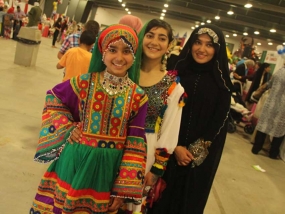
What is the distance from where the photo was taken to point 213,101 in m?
2.16

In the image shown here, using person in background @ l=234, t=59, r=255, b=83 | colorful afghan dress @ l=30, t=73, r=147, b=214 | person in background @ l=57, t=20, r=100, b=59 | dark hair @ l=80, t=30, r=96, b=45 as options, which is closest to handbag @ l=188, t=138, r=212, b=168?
colorful afghan dress @ l=30, t=73, r=147, b=214

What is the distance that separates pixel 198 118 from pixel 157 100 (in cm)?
46

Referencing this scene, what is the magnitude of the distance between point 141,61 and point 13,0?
14.3 m

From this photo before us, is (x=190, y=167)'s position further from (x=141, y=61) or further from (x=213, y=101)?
(x=141, y=61)

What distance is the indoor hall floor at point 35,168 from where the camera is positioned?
9.25 feet

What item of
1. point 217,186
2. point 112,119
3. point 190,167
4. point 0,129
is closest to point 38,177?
point 0,129

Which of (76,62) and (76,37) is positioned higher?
(76,37)

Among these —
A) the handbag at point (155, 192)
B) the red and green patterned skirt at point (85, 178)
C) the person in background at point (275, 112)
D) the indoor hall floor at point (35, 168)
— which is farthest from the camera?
the person in background at point (275, 112)

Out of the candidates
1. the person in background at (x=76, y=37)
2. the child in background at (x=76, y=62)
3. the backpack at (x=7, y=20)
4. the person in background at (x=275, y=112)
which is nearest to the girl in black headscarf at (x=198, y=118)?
the child in background at (x=76, y=62)

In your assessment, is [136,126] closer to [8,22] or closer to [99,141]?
[99,141]

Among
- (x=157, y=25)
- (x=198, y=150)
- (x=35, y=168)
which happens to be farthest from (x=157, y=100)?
(x=35, y=168)

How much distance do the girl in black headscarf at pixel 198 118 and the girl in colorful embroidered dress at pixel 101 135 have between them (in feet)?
2.16

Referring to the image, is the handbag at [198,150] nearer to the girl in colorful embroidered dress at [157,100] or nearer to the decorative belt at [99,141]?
the girl in colorful embroidered dress at [157,100]

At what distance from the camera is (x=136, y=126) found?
1.60 meters
